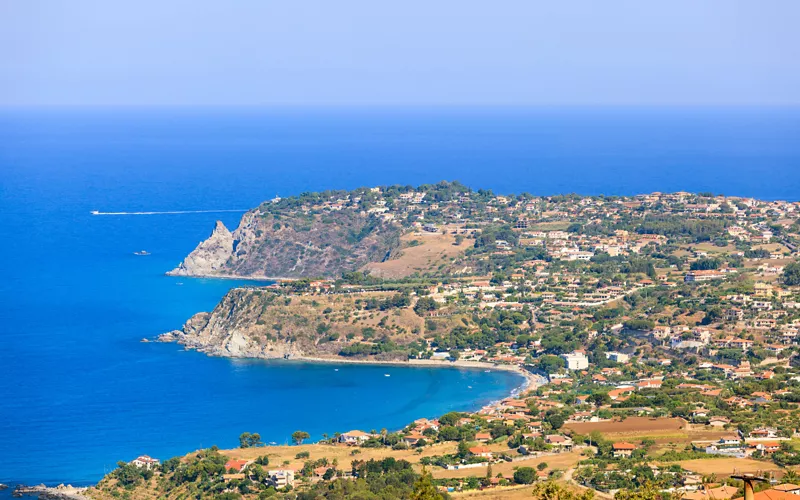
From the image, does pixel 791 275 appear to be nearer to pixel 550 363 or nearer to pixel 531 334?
pixel 531 334

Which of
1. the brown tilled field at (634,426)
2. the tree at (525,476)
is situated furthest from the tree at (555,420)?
the tree at (525,476)

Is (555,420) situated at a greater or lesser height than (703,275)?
lesser

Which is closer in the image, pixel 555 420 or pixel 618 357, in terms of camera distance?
pixel 555 420

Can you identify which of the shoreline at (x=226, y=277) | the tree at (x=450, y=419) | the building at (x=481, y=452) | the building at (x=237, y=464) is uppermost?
the building at (x=481, y=452)

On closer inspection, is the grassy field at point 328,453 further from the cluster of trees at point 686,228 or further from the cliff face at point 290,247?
the cluster of trees at point 686,228

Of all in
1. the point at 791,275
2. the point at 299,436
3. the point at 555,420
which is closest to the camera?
the point at 555,420

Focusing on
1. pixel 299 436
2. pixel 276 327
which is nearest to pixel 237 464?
pixel 299 436

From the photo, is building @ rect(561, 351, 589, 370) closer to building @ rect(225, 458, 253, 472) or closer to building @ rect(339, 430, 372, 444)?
building @ rect(339, 430, 372, 444)
